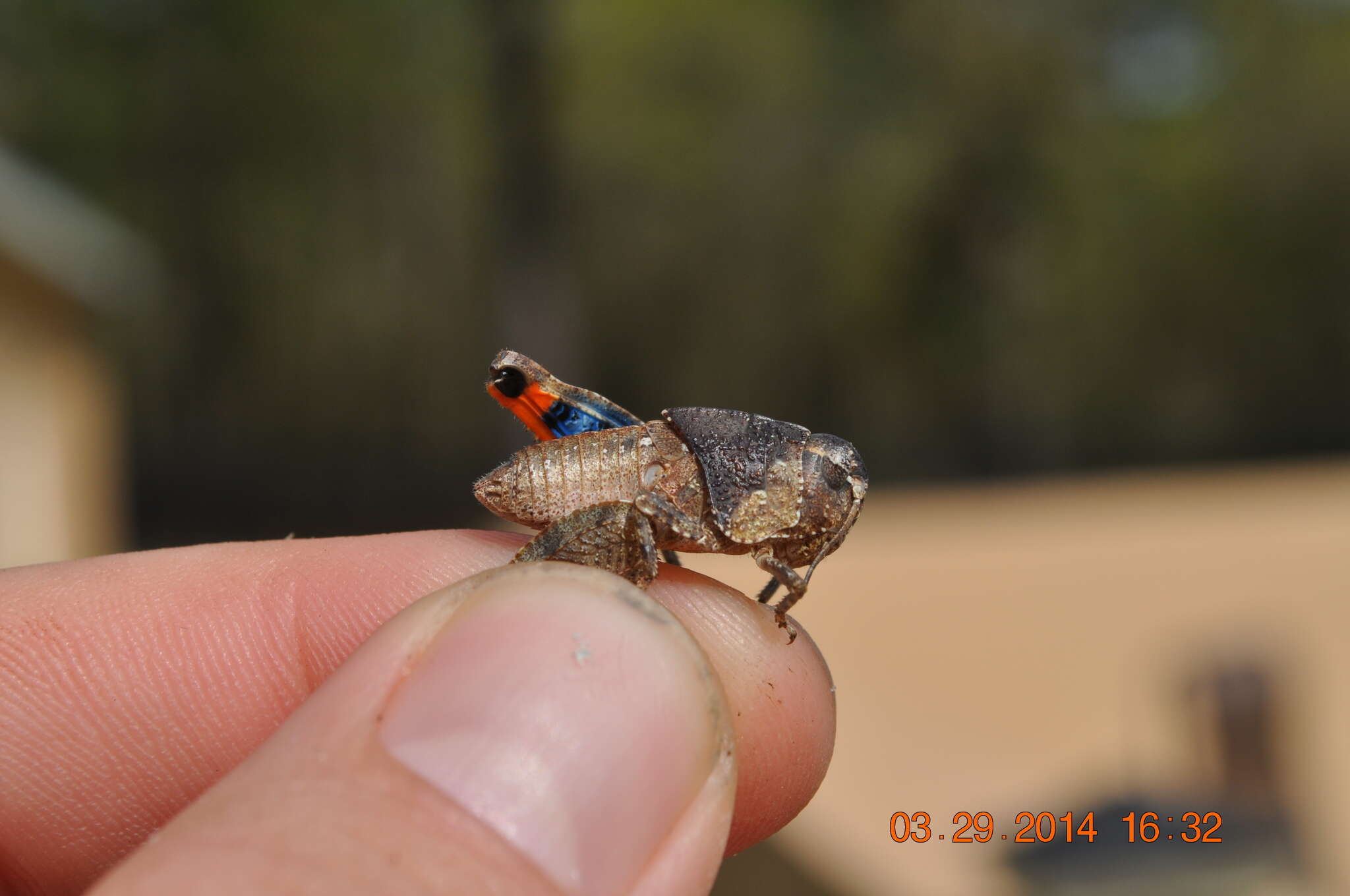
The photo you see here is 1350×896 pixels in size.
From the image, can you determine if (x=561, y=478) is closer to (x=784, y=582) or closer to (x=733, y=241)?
(x=784, y=582)

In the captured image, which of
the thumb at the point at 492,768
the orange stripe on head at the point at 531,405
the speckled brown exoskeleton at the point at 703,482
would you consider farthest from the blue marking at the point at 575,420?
the thumb at the point at 492,768

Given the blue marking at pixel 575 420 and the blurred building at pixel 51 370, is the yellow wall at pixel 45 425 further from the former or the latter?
the blue marking at pixel 575 420

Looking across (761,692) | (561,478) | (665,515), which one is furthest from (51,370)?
(761,692)

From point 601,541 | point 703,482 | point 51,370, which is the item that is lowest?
point 51,370

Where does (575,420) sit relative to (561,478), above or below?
above

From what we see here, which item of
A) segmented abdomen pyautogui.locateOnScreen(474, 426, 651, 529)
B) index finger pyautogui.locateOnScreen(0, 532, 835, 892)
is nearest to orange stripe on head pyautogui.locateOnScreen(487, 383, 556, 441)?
segmented abdomen pyautogui.locateOnScreen(474, 426, 651, 529)

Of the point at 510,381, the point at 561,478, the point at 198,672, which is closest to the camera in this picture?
the point at 561,478
